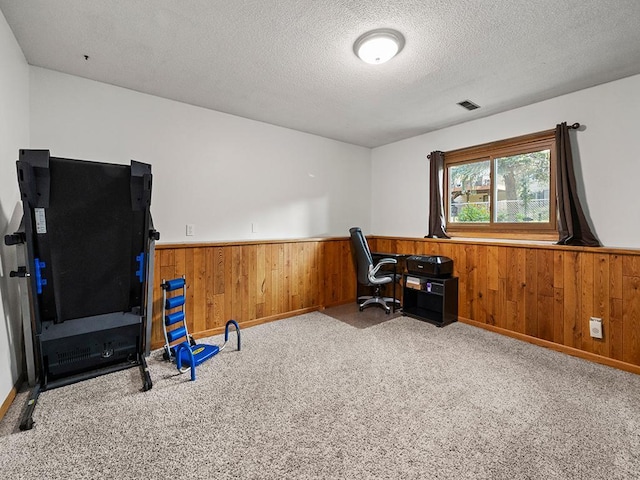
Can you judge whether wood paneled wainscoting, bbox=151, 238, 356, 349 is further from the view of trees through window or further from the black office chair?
the view of trees through window

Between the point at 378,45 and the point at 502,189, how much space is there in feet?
7.90

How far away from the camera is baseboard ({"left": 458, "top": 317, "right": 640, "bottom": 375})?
2512mm

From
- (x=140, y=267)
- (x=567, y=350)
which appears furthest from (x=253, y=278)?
(x=567, y=350)

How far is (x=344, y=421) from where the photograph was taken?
1.83m

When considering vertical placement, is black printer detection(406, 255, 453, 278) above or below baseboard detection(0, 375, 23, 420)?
above

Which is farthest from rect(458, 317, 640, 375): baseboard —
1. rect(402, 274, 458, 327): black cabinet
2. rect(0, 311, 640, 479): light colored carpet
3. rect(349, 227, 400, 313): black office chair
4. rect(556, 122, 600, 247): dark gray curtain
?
rect(349, 227, 400, 313): black office chair

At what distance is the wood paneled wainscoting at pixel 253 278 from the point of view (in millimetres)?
3041

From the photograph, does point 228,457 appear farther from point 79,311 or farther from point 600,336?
point 600,336

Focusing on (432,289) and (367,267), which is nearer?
(432,289)

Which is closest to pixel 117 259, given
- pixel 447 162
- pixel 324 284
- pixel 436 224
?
pixel 324 284

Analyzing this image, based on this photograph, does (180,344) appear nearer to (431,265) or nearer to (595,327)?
(431,265)

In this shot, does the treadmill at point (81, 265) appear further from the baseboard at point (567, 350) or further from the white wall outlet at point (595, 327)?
the white wall outlet at point (595, 327)

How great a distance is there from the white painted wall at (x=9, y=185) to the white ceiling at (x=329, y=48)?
0.60ft

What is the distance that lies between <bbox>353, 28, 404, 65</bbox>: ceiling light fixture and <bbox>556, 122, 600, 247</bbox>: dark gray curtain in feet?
6.33
